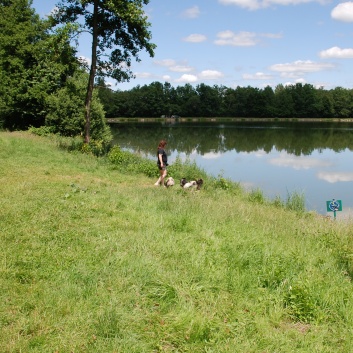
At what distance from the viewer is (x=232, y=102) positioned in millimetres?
125812

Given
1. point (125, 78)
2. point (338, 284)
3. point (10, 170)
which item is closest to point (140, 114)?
point (125, 78)

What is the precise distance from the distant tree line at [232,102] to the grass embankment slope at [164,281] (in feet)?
350

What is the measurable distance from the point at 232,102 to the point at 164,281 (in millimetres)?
125289

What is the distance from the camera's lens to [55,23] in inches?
774

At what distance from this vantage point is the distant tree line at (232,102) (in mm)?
115938

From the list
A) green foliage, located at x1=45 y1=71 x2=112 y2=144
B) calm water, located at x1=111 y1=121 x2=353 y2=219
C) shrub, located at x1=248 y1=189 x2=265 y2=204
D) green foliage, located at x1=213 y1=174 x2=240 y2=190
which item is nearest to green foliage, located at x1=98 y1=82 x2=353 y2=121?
calm water, located at x1=111 y1=121 x2=353 y2=219

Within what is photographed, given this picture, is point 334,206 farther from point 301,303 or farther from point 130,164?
point 130,164

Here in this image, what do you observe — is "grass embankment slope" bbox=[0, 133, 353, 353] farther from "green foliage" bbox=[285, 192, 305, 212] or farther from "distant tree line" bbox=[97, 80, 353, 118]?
"distant tree line" bbox=[97, 80, 353, 118]

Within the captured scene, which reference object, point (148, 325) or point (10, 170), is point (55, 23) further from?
point (148, 325)

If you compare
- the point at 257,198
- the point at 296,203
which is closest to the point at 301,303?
the point at 296,203

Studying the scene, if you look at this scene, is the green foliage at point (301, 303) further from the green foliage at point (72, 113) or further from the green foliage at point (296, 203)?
the green foliage at point (72, 113)

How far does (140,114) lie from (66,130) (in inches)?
3673

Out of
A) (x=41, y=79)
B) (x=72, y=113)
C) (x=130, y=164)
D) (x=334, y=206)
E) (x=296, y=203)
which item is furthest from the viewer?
(x=41, y=79)

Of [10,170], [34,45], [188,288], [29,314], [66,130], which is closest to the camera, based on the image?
[29,314]
